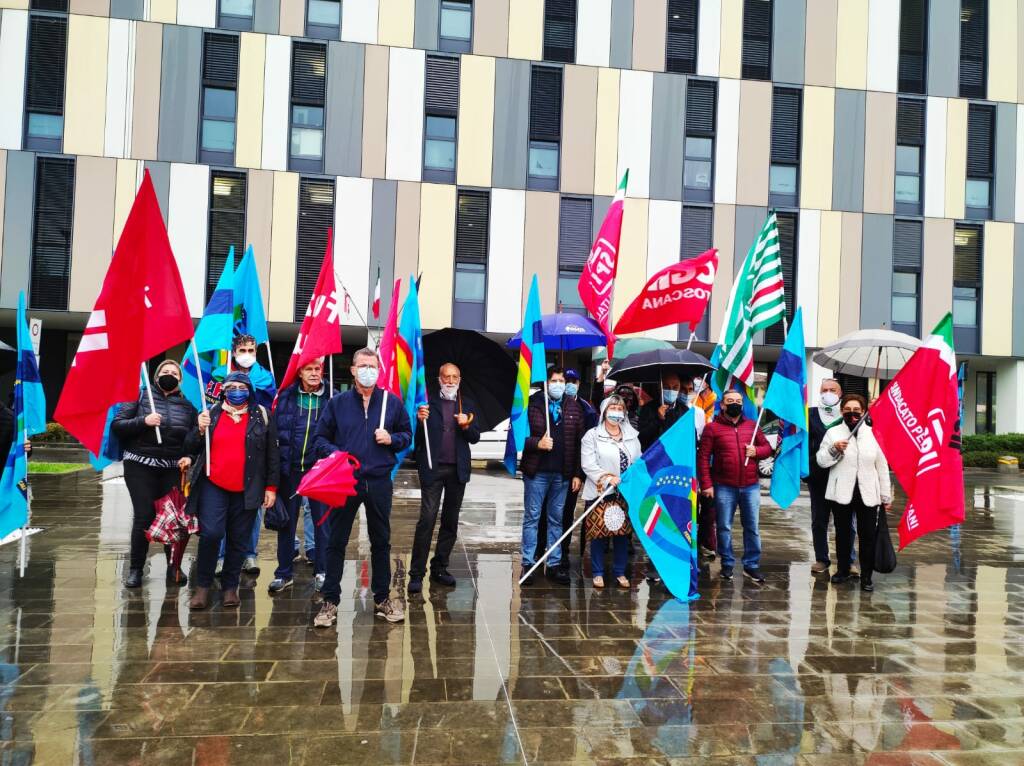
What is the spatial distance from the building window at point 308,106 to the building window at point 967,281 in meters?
21.0

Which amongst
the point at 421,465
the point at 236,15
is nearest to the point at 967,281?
the point at 236,15

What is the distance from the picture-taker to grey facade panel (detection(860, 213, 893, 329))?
24906 millimetres

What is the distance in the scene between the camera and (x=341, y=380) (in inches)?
1088

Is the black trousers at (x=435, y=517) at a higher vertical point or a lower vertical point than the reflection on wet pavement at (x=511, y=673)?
higher

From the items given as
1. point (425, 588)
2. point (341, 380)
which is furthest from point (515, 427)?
point (341, 380)

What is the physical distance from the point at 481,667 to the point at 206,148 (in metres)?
22.1

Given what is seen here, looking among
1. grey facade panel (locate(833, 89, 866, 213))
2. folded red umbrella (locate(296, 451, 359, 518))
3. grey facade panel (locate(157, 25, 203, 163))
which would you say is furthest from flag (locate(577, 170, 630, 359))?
grey facade panel (locate(833, 89, 866, 213))

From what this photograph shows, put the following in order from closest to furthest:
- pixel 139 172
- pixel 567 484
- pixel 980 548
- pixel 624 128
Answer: pixel 567 484 → pixel 980 548 → pixel 139 172 → pixel 624 128

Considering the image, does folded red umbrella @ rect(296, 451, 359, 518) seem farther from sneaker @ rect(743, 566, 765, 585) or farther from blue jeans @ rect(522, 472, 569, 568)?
sneaker @ rect(743, 566, 765, 585)

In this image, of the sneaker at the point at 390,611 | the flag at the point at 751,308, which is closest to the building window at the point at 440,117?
the flag at the point at 751,308

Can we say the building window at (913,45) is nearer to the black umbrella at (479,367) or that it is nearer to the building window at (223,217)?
the building window at (223,217)

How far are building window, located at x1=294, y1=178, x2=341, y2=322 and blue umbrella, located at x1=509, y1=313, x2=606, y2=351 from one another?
15905mm

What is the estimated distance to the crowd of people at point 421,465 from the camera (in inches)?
224

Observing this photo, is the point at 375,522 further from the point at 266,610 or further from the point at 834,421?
the point at 834,421
